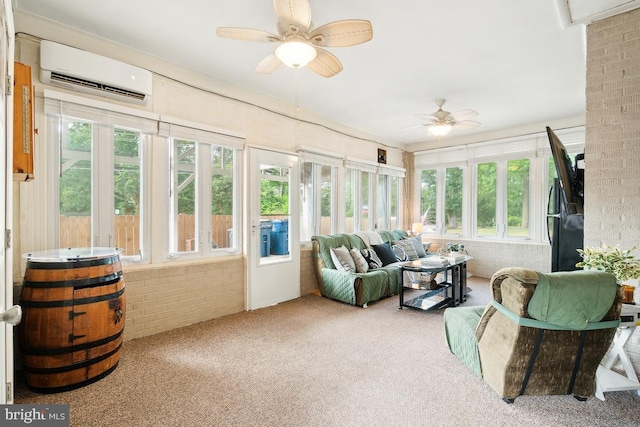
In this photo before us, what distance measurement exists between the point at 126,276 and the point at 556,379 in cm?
336

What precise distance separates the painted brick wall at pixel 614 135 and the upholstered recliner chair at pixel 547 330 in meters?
0.70

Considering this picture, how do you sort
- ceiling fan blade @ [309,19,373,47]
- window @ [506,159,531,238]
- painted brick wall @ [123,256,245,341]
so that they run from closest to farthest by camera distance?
ceiling fan blade @ [309,19,373,47] → painted brick wall @ [123,256,245,341] → window @ [506,159,531,238]

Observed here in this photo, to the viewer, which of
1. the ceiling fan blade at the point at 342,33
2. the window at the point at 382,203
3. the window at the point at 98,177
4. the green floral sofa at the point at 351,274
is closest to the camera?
the ceiling fan blade at the point at 342,33

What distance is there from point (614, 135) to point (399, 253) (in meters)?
3.43

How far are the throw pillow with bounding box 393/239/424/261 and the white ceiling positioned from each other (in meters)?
2.21

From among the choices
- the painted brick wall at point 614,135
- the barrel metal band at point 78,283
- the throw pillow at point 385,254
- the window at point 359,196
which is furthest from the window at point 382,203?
the barrel metal band at point 78,283

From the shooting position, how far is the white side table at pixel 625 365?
1930mm

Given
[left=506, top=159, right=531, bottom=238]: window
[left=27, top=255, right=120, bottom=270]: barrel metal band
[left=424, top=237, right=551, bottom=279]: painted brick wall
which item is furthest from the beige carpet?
[left=506, top=159, right=531, bottom=238]: window

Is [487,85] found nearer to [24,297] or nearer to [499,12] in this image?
[499,12]

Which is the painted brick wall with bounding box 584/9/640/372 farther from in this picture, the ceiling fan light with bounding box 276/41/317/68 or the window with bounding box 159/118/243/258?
the window with bounding box 159/118/243/258

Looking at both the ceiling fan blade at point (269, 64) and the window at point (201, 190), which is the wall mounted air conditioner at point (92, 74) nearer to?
the window at point (201, 190)

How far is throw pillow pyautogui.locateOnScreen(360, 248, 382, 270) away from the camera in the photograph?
15.7 ft

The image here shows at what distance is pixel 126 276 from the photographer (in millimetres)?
2924

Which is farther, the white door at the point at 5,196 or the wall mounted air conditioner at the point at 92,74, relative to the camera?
the wall mounted air conditioner at the point at 92,74
